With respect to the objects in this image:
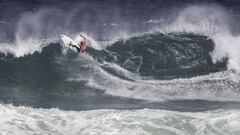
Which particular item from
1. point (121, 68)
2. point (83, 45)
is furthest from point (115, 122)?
point (83, 45)

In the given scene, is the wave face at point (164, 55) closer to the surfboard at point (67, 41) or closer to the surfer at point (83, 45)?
the surfer at point (83, 45)

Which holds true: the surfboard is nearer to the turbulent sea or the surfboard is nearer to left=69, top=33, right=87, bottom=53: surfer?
left=69, top=33, right=87, bottom=53: surfer

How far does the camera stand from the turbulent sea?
36750 millimetres

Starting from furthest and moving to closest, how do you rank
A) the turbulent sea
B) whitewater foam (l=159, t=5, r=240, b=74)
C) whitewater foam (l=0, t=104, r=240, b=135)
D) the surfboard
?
whitewater foam (l=159, t=5, r=240, b=74) < the surfboard < the turbulent sea < whitewater foam (l=0, t=104, r=240, b=135)

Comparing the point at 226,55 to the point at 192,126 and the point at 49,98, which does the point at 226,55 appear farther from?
the point at 49,98

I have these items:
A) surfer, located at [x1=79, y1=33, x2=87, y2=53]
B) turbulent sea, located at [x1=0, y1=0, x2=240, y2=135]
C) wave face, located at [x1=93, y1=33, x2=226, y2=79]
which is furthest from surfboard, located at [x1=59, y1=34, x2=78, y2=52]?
wave face, located at [x1=93, y1=33, x2=226, y2=79]

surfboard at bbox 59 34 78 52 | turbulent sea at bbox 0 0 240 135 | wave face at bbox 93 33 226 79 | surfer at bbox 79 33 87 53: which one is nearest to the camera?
turbulent sea at bbox 0 0 240 135

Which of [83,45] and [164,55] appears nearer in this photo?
[83,45]

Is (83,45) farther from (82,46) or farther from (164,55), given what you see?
(164,55)

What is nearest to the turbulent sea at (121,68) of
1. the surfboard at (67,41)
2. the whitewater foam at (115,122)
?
the whitewater foam at (115,122)

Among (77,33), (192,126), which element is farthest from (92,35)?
(192,126)

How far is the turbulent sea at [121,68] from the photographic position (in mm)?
36750

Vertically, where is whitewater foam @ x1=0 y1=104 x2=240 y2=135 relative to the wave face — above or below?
below

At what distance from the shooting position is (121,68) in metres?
42.3
